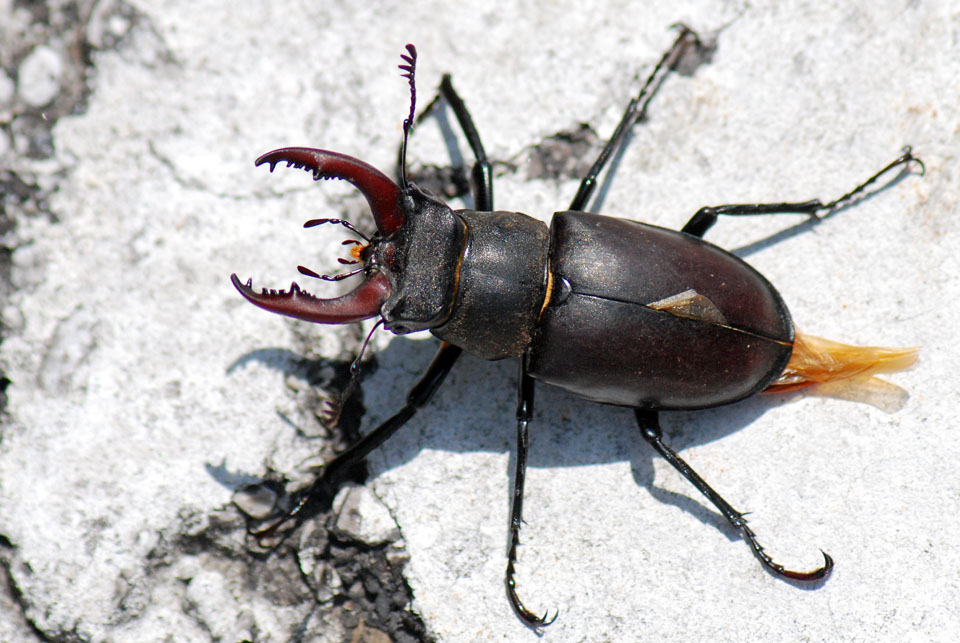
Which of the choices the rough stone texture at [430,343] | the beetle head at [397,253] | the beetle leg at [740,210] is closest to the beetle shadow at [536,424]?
Result: the rough stone texture at [430,343]

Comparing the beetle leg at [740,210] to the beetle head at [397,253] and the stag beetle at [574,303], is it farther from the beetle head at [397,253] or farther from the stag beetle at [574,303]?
the beetle head at [397,253]

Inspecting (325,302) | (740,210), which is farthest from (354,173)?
(740,210)

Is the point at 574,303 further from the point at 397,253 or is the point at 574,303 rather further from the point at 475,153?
the point at 475,153

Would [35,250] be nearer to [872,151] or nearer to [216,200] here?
[216,200]

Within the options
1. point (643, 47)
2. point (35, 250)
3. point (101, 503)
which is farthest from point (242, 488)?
point (643, 47)

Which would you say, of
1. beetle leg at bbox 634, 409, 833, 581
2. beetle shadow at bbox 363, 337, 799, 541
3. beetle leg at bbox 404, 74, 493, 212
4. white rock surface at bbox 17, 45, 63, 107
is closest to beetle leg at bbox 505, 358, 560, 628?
beetle shadow at bbox 363, 337, 799, 541

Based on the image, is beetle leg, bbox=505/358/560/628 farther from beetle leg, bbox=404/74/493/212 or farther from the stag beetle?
beetle leg, bbox=404/74/493/212
